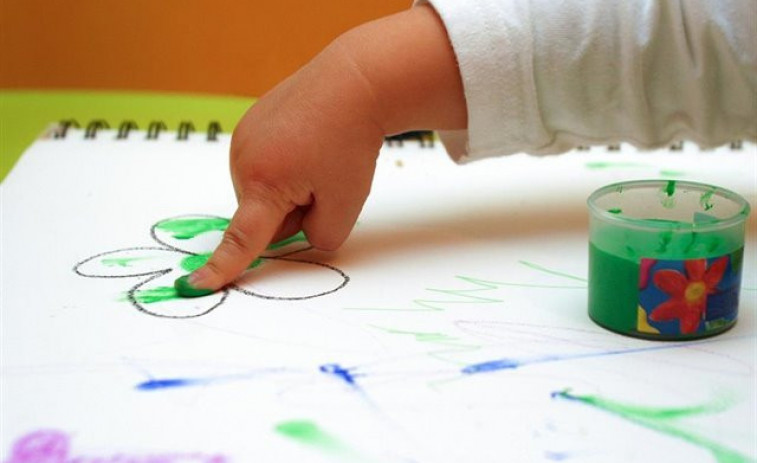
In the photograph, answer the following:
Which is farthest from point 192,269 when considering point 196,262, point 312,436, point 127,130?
point 127,130

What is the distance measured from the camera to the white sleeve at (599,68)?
625 millimetres

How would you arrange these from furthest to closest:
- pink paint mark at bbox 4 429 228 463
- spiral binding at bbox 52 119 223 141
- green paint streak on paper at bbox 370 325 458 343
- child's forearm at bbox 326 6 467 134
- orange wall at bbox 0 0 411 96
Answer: orange wall at bbox 0 0 411 96 < spiral binding at bbox 52 119 223 141 < child's forearm at bbox 326 6 467 134 < green paint streak on paper at bbox 370 325 458 343 < pink paint mark at bbox 4 429 228 463

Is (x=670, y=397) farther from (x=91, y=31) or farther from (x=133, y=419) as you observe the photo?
(x=91, y=31)

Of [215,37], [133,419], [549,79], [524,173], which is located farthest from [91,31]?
[133,419]

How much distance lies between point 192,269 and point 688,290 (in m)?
0.29

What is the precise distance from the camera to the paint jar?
50 centimetres

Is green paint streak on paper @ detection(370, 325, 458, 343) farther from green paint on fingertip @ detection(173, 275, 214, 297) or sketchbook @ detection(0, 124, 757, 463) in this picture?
green paint on fingertip @ detection(173, 275, 214, 297)

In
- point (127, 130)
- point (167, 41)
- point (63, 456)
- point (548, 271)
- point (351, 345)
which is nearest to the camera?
point (63, 456)

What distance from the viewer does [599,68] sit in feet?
2.11

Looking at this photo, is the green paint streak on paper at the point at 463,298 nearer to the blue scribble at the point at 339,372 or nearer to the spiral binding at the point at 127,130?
the blue scribble at the point at 339,372

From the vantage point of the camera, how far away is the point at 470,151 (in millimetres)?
660

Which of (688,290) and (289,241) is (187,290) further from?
(688,290)

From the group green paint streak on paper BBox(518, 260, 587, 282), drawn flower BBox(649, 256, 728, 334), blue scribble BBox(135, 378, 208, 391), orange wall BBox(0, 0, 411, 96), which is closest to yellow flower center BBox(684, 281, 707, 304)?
drawn flower BBox(649, 256, 728, 334)

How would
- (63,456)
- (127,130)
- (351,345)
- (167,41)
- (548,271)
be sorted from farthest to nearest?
(167,41), (127,130), (548,271), (351,345), (63,456)
